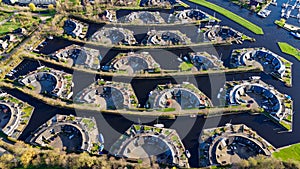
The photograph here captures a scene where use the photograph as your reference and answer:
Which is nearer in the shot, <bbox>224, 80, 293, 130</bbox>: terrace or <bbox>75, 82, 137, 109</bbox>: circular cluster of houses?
<bbox>224, 80, 293, 130</bbox>: terrace

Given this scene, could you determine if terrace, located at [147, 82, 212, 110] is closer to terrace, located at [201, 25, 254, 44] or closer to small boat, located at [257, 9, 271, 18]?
terrace, located at [201, 25, 254, 44]

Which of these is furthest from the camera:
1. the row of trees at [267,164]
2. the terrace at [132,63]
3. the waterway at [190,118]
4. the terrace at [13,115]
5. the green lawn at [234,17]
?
the green lawn at [234,17]

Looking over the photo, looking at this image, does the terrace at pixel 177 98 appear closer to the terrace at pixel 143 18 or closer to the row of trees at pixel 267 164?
the row of trees at pixel 267 164

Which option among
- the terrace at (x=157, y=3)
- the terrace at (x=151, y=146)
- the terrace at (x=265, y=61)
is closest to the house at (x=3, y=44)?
the terrace at (x=157, y=3)

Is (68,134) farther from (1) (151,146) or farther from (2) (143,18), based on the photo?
(2) (143,18)

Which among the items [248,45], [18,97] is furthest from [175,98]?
[18,97]

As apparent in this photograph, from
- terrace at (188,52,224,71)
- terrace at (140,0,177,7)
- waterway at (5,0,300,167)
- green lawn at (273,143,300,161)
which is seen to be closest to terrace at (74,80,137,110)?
waterway at (5,0,300,167)
